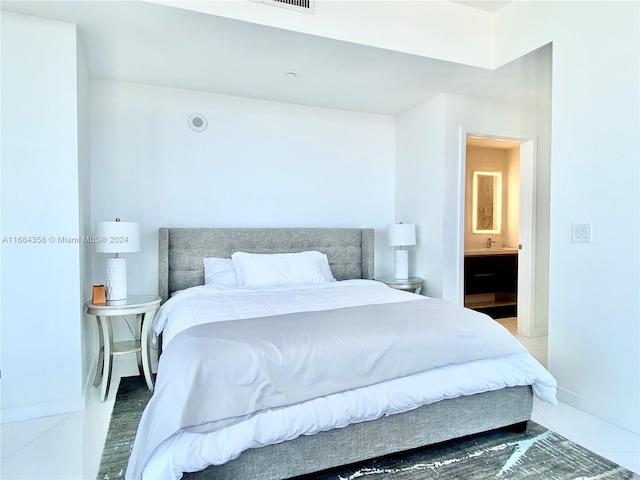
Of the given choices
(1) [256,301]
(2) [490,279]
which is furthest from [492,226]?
(1) [256,301]

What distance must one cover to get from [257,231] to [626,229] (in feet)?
9.36

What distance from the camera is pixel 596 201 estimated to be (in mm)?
2486

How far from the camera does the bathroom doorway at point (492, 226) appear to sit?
17.6 ft

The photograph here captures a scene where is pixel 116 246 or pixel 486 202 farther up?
pixel 486 202

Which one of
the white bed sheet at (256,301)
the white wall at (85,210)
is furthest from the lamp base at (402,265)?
the white wall at (85,210)

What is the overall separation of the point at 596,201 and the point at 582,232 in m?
0.21

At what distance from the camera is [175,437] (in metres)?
1.48

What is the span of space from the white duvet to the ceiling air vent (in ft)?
6.37

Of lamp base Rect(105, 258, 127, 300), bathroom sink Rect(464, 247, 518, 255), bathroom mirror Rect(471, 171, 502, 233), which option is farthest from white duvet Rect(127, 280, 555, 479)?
bathroom mirror Rect(471, 171, 502, 233)

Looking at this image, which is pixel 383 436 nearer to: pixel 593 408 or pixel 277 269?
pixel 593 408

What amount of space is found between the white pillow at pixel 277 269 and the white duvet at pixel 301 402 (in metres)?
0.49

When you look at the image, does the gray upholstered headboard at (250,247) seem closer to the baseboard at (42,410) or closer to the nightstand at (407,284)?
the nightstand at (407,284)

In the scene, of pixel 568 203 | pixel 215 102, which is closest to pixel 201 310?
pixel 215 102

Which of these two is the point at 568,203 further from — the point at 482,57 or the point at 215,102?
the point at 215,102
